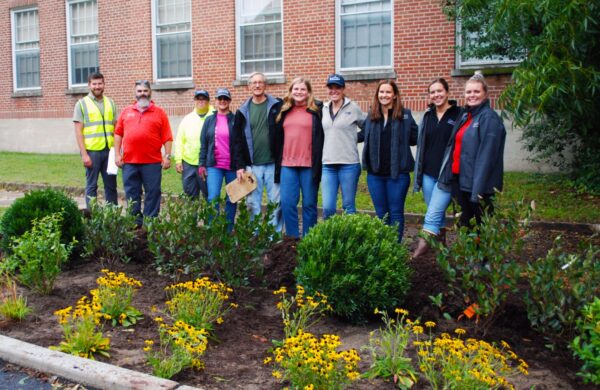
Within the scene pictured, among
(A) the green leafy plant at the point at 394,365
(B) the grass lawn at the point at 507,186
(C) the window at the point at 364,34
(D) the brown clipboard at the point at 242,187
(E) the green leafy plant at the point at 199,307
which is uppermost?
(C) the window at the point at 364,34

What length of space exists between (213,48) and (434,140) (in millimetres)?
12140

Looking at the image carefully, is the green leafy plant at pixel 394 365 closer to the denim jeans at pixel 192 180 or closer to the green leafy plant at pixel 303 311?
the green leafy plant at pixel 303 311

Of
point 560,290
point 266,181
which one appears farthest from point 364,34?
point 560,290

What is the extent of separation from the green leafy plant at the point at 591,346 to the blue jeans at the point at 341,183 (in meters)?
3.48

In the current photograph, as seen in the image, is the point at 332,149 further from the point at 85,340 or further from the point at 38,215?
the point at 85,340

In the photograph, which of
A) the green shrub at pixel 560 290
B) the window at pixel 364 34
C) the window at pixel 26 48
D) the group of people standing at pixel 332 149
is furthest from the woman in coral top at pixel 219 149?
the window at pixel 26 48

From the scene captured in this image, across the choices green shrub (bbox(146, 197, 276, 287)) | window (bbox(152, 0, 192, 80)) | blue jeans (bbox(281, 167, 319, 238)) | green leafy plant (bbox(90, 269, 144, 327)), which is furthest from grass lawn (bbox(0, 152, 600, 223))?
green leafy plant (bbox(90, 269, 144, 327))

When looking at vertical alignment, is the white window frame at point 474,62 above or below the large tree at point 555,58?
above

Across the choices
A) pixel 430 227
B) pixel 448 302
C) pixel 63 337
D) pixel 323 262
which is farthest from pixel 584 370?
pixel 63 337

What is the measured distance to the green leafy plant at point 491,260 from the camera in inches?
183

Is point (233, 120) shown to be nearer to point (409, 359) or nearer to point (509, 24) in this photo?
point (509, 24)

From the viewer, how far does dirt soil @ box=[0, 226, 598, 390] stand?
4203 millimetres

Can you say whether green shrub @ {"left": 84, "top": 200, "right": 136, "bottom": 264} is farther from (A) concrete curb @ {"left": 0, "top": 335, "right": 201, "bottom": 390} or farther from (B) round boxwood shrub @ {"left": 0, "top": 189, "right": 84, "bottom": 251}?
(A) concrete curb @ {"left": 0, "top": 335, "right": 201, "bottom": 390}

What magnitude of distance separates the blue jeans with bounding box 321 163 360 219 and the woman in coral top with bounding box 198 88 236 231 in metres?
1.23
